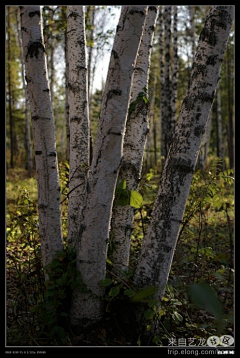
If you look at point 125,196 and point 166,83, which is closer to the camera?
point 125,196

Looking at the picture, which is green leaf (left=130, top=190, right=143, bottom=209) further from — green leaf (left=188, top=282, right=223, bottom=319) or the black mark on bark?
the black mark on bark

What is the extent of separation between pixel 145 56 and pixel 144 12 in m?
0.73

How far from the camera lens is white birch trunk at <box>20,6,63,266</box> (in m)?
2.19

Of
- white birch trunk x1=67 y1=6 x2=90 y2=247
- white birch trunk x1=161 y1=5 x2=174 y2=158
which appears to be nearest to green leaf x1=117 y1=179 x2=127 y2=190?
white birch trunk x1=67 y1=6 x2=90 y2=247

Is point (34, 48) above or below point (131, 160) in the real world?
above

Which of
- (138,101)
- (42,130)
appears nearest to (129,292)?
(42,130)

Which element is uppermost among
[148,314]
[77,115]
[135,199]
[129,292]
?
[77,115]

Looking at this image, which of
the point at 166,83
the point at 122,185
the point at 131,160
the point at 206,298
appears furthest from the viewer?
the point at 166,83

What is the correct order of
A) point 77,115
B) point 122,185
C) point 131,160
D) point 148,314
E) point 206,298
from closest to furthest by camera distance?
point 206,298 < point 148,314 < point 122,185 < point 131,160 < point 77,115

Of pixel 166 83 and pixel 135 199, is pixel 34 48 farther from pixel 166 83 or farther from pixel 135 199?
pixel 166 83

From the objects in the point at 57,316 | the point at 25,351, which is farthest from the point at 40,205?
the point at 25,351

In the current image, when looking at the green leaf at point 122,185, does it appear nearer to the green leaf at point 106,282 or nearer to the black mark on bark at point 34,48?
the green leaf at point 106,282

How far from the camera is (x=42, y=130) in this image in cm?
231

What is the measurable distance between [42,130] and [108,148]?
19.8 inches
